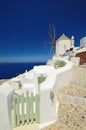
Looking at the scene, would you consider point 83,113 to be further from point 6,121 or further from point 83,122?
point 6,121

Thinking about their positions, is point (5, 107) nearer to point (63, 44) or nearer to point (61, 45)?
point (61, 45)

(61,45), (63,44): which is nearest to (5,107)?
(61,45)

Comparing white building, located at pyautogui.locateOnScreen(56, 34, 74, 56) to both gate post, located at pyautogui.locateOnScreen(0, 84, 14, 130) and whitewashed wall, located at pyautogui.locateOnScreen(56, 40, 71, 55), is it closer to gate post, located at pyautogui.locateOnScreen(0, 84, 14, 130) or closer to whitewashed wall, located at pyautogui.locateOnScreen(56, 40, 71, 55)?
whitewashed wall, located at pyautogui.locateOnScreen(56, 40, 71, 55)

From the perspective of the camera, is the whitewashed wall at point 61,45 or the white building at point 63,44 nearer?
the whitewashed wall at point 61,45

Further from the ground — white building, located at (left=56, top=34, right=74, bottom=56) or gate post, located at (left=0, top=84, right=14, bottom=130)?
white building, located at (left=56, top=34, right=74, bottom=56)

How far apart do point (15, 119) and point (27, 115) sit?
0.50m

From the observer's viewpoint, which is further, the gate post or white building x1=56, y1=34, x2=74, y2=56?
white building x1=56, y1=34, x2=74, y2=56

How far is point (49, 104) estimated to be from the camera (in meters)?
6.41

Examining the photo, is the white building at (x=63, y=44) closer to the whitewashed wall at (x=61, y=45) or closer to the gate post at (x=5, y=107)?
the whitewashed wall at (x=61, y=45)

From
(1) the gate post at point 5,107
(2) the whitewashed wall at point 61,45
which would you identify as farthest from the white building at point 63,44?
(1) the gate post at point 5,107

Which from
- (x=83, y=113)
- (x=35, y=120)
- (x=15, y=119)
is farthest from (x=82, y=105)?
(x=15, y=119)

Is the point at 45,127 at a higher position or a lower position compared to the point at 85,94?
lower

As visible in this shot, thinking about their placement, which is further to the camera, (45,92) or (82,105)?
(82,105)

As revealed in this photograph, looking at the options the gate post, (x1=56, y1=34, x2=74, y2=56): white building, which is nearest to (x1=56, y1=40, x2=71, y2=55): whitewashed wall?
(x1=56, y1=34, x2=74, y2=56): white building
